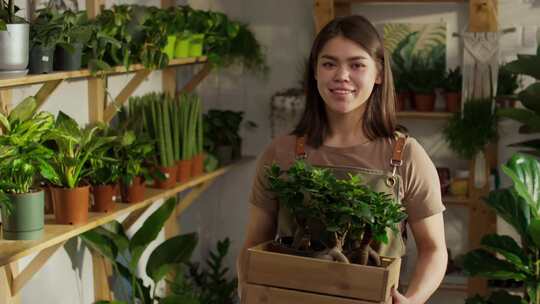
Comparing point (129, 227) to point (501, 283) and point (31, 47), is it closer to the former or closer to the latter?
point (31, 47)

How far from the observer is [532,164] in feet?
11.8

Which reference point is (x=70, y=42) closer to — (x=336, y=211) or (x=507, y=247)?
(x=336, y=211)

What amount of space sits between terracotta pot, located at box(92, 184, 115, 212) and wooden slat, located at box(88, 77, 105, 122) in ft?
1.43

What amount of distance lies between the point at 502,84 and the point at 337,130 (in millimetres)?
2455

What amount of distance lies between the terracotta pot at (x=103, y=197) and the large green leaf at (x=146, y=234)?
299mm

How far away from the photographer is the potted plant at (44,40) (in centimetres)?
293

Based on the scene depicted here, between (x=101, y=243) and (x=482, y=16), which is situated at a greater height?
(x=482, y=16)

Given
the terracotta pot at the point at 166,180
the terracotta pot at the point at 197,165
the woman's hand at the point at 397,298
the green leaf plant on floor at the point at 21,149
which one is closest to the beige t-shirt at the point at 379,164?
the woman's hand at the point at 397,298

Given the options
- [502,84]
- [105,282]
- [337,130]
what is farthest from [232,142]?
[337,130]

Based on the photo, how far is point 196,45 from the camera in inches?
162

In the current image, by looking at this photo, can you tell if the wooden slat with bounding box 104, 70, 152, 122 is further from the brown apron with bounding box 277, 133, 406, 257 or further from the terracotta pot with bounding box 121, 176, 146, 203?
the brown apron with bounding box 277, 133, 406, 257

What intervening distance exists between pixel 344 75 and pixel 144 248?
1.90 m

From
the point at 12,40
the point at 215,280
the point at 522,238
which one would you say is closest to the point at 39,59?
the point at 12,40

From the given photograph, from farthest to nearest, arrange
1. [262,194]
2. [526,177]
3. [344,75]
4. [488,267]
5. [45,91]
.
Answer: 1. [488,267]
2. [526,177]
3. [45,91]
4. [262,194]
5. [344,75]
